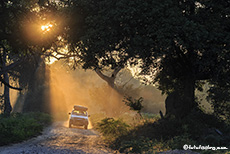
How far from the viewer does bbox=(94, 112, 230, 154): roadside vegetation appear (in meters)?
11.7

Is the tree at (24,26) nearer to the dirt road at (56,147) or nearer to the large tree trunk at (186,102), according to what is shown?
the dirt road at (56,147)

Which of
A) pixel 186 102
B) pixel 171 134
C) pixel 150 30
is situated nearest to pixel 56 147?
pixel 171 134

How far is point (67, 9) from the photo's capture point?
14211 millimetres

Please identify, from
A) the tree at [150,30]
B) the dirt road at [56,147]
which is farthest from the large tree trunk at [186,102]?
the dirt road at [56,147]

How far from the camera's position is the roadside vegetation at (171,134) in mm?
11701

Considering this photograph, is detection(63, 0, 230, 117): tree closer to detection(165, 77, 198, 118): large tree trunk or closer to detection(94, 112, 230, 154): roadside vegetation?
detection(165, 77, 198, 118): large tree trunk

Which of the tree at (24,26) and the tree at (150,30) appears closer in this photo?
the tree at (24,26)

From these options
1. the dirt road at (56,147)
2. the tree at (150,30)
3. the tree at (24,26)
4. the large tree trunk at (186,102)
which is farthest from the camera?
the large tree trunk at (186,102)

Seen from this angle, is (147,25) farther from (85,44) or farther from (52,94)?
(52,94)

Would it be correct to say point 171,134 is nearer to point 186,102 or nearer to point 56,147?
point 186,102

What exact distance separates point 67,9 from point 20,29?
9.50ft

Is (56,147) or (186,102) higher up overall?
(186,102)

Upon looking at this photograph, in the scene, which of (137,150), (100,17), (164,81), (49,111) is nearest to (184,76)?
(164,81)

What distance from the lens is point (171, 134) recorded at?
14602 millimetres
